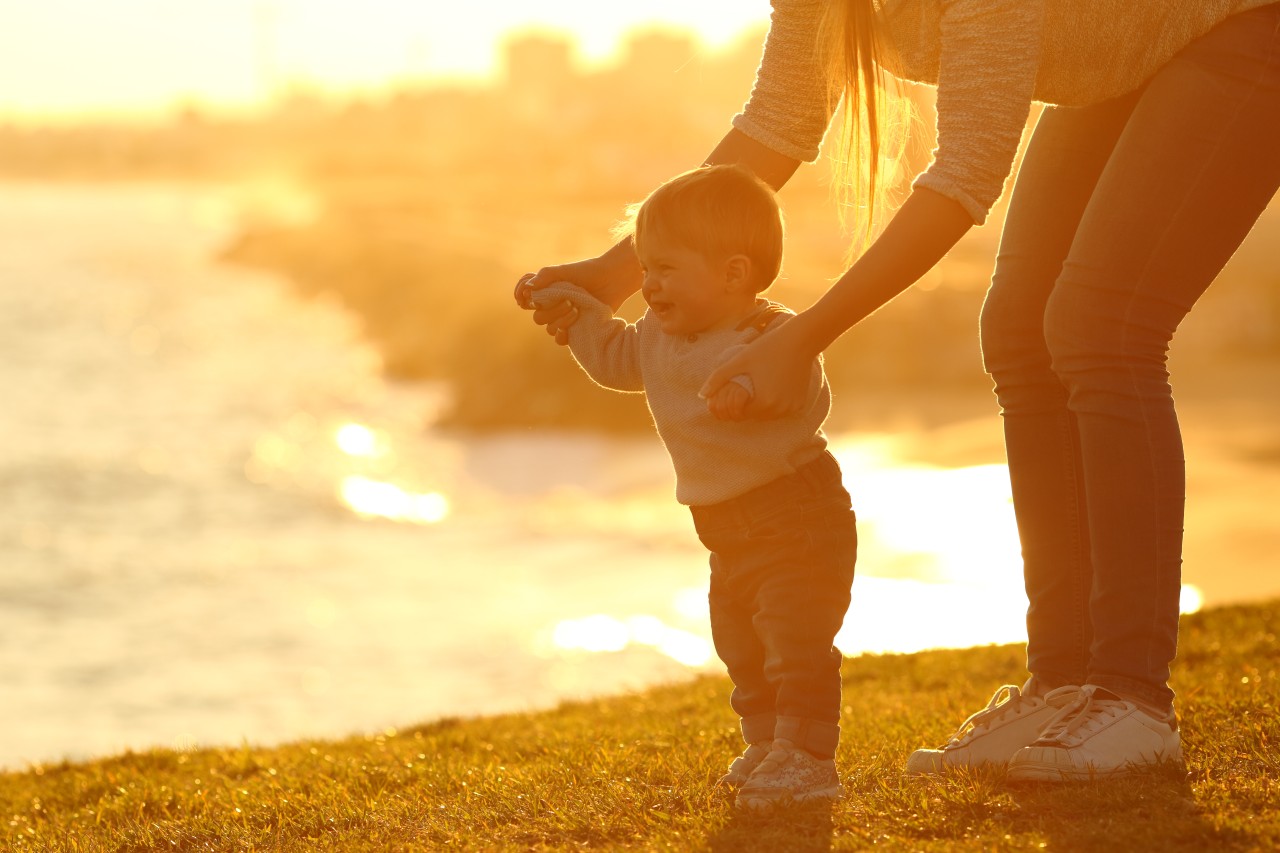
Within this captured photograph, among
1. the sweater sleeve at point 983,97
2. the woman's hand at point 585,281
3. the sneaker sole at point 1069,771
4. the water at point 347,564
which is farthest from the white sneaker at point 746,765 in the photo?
the water at point 347,564

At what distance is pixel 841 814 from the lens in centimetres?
306

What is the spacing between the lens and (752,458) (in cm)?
308

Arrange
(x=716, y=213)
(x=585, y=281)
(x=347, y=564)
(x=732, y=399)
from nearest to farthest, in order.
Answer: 1. (x=732, y=399)
2. (x=716, y=213)
3. (x=585, y=281)
4. (x=347, y=564)

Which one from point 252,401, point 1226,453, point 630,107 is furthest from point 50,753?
point 630,107

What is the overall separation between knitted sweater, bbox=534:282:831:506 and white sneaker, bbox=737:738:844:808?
1.81 feet

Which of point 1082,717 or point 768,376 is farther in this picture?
point 1082,717

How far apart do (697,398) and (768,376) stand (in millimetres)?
318

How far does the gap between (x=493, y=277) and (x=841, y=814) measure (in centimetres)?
4354

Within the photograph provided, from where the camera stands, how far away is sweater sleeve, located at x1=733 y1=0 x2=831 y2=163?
326 centimetres

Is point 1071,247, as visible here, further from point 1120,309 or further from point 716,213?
point 716,213

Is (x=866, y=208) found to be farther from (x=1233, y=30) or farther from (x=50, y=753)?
(x=50, y=753)

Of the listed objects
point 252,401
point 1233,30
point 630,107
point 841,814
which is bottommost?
point 841,814

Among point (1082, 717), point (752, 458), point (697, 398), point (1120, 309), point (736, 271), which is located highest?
point (736, 271)

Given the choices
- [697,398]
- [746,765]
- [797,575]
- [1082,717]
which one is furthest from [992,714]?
[697,398]
